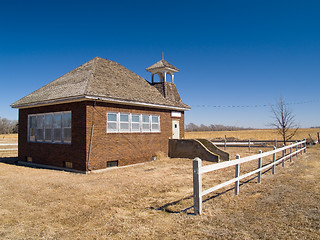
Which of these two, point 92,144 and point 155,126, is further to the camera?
point 155,126

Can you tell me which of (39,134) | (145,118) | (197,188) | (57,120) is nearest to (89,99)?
(57,120)

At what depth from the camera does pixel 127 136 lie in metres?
13.9

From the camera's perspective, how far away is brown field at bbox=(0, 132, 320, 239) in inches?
183

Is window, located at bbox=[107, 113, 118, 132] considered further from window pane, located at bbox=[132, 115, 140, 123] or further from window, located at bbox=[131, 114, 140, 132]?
window pane, located at bbox=[132, 115, 140, 123]

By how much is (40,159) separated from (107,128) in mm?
4703

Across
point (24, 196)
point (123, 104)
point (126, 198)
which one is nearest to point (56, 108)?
point (123, 104)

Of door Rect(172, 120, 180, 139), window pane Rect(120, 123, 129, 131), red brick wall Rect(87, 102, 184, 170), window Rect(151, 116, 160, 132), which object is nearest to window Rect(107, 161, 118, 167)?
red brick wall Rect(87, 102, 184, 170)

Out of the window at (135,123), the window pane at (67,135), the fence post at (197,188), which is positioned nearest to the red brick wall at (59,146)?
the window pane at (67,135)

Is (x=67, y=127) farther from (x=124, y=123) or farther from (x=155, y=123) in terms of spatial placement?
(x=155, y=123)

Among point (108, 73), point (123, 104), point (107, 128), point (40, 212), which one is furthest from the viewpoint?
point (108, 73)

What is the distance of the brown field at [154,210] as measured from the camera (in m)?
4.64

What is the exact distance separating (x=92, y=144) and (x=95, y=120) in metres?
1.14

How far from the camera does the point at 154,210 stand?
6.04m

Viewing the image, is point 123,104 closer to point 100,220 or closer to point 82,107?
point 82,107
